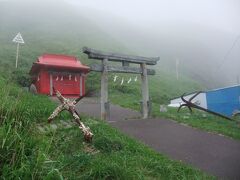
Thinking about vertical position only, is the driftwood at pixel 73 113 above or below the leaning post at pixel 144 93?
below

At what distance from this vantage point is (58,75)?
906 inches

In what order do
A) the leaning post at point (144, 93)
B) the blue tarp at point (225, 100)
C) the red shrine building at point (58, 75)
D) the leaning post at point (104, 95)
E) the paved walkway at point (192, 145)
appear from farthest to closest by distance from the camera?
1. the red shrine building at point (58, 75)
2. the blue tarp at point (225, 100)
3. the leaning post at point (144, 93)
4. the leaning post at point (104, 95)
5. the paved walkway at point (192, 145)

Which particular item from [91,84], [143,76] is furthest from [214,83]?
[143,76]

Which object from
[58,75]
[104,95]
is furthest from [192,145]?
[58,75]

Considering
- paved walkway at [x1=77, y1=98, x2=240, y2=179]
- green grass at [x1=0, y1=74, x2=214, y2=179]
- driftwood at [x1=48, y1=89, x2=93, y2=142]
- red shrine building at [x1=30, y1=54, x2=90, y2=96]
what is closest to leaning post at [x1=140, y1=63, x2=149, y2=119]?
paved walkway at [x1=77, y1=98, x2=240, y2=179]

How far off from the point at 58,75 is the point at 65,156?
18.1m

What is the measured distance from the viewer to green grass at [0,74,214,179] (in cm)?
408

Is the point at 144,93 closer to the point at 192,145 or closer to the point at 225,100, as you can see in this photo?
the point at 192,145

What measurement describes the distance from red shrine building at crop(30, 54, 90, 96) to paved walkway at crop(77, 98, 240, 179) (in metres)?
11.4

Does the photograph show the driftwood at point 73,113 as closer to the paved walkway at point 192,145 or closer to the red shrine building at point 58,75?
the paved walkway at point 192,145

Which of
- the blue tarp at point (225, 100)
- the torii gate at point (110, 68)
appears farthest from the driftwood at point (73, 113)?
the blue tarp at point (225, 100)

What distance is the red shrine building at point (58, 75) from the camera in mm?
22406

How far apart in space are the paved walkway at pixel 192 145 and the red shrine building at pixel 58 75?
11439mm

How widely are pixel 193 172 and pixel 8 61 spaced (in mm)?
29094
